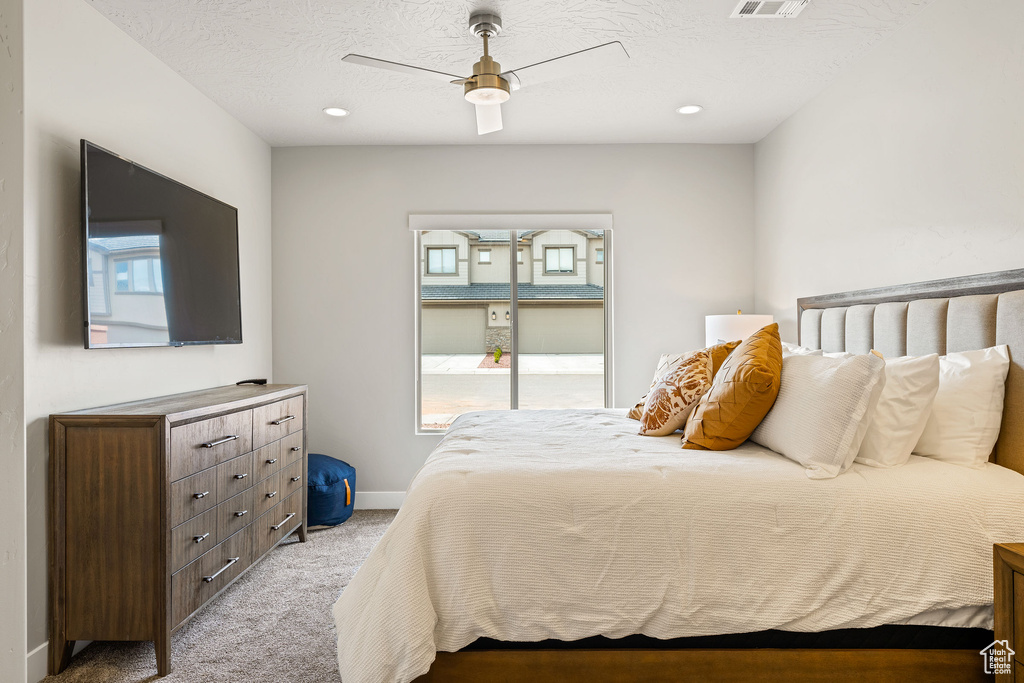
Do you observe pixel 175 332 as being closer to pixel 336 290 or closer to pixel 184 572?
pixel 184 572

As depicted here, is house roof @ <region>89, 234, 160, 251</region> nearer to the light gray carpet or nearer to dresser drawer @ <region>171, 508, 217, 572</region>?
dresser drawer @ <region>171, 508, 217, 572</region>

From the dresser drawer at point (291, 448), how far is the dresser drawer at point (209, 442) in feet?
1.33

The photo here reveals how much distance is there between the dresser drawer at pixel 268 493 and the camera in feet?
9.49

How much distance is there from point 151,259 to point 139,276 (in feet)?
0.37

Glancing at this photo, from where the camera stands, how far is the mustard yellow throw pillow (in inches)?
82.4

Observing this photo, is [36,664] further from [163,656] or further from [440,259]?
[440,259]

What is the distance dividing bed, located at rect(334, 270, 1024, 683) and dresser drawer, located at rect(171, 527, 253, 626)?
90 cm

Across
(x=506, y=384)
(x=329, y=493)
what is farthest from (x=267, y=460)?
(x=506, y=384)

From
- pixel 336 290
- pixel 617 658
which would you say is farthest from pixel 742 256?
pixel 617 658

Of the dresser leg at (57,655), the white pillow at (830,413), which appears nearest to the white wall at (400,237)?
the dresser leg at (57,655)

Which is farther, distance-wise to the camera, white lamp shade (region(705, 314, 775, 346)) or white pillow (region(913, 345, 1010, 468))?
white lamp shade (region(705, 314, 775, 346))

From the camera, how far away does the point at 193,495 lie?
91.0 inches

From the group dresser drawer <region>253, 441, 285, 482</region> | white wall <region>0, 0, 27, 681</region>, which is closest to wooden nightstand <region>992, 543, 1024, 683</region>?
white wall <region>0, 0, 27, 681</region>

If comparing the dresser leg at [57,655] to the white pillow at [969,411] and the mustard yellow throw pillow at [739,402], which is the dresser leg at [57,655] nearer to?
the mustard yellow throw pillow at [739,402]
